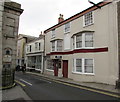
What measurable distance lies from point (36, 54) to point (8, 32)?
12.1m

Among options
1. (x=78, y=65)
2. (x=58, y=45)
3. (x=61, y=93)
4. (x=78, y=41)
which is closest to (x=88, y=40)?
(x=78, y=41)

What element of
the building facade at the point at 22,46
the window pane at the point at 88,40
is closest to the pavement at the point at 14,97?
the window pane at the point at 88,40

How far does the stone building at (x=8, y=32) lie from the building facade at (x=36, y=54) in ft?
31.6

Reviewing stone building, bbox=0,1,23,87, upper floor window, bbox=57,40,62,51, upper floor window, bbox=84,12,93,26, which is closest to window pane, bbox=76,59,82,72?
upper floor window, bbox=84,12,93,26

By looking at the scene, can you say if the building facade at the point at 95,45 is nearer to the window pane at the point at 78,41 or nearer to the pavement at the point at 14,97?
the window pane at the point at 78,41

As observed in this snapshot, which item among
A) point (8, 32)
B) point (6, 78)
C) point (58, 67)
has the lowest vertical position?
point (6, 78)

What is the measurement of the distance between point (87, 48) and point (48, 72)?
9.87 metres

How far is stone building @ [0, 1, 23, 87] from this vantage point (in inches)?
454

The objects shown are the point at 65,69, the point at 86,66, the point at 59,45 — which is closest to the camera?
the point at 86,66

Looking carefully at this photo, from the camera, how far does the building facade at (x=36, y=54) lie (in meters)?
22.4

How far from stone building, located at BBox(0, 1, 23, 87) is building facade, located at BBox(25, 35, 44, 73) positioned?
9630 mm

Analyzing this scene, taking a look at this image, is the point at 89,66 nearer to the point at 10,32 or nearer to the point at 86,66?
the point at 86,66

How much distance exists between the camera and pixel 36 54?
2397 cm

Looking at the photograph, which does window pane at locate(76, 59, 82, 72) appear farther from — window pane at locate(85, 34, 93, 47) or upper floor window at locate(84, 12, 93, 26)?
upper floor window at locate(84, 12, 93, 26)
